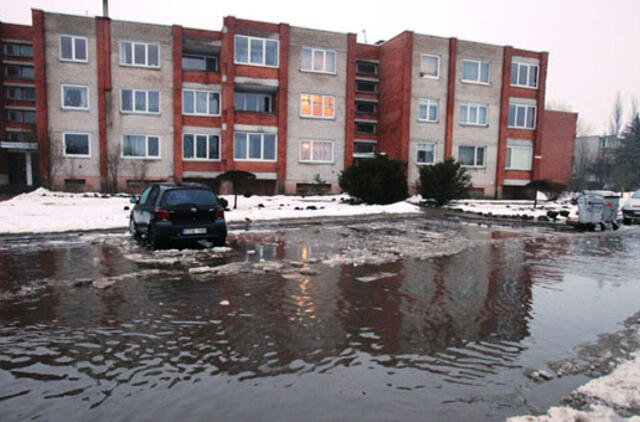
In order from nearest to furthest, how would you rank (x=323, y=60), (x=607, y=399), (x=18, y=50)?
(x=607, y=399) < (x=323, y=60) < (x=18, y=50)

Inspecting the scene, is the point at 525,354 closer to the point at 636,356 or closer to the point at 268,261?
the point at 636,356

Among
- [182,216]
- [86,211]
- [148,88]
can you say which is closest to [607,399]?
[182,216]

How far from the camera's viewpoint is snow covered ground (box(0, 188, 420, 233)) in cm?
1487

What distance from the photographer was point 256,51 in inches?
1235

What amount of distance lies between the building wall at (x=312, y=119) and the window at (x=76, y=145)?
44.8ft

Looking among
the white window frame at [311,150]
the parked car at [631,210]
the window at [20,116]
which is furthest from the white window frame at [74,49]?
the parked car at [631,210]

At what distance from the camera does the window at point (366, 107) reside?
40.7 meters

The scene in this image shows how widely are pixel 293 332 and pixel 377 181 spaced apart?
18.7 metres

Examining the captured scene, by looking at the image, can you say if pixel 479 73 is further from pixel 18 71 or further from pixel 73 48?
pixel 18 71

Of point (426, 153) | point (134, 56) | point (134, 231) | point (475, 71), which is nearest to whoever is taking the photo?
point (134, 231)

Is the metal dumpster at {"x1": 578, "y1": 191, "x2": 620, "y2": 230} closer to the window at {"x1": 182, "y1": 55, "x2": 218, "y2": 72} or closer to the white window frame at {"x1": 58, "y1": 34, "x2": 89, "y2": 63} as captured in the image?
the window at {"x1": 182, "y1": 55, "x2": 218, "y2": 72}

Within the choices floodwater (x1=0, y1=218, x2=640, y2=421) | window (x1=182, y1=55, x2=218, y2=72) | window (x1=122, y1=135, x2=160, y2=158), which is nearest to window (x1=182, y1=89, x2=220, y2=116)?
window (x1=182, y1=55, x2=218, y2=72)

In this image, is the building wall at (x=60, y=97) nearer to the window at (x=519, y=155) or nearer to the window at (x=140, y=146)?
the window at (x=140, y=146)

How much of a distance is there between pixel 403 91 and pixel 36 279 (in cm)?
3059
